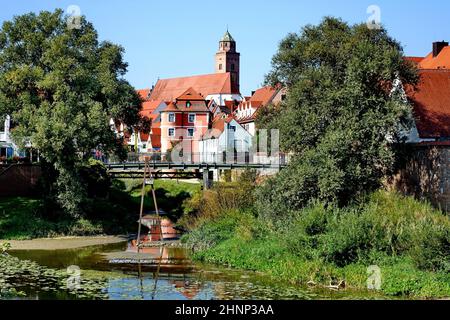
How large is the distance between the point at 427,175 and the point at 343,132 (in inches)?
213

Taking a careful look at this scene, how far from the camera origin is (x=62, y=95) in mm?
43750

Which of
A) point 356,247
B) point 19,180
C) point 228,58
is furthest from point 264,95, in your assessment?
point 228,58

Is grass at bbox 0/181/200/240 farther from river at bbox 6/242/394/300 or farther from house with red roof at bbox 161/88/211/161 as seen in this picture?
house with red roof at bbox 161/88/211/161

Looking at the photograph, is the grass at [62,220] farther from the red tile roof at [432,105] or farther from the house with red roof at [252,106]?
the house with red roof at [252,106]

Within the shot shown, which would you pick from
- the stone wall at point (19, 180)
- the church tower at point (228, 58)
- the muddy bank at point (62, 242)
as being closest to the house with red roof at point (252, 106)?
the stone wall at point (19, 180)

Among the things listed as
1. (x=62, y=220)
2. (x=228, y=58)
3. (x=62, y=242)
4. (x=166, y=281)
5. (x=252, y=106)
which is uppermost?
(x=228, y=58)

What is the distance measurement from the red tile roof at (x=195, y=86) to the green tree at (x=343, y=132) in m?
109

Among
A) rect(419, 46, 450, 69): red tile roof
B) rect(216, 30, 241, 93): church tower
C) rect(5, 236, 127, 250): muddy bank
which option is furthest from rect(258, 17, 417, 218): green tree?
rect(216, 30, 241, 93): church tower

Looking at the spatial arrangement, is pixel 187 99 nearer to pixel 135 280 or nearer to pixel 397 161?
pixel 397 161

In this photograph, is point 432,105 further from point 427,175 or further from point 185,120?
point 185,120

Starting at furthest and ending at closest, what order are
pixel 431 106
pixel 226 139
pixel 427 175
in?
pixel 226 139 → pixel 431 106 → pixel 427 175

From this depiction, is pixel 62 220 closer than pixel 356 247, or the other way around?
pixel 356 247
